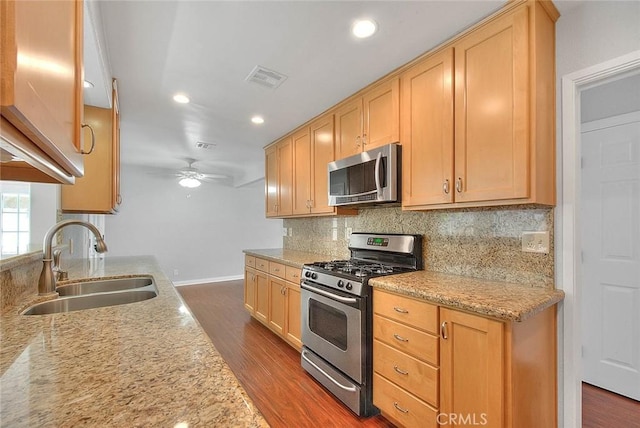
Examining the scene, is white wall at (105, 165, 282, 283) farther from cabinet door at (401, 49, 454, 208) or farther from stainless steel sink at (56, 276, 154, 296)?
cabinet door at (401, 49, 454, 208)

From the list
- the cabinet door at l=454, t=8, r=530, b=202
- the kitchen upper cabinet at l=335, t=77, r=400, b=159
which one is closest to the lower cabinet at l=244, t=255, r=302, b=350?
the kitchen upper cabinet at l=335, t=77, r=400, b=159

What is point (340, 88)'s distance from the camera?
2.41 meters

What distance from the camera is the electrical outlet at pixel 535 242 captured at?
5.25 ft

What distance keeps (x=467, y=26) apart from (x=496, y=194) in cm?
97

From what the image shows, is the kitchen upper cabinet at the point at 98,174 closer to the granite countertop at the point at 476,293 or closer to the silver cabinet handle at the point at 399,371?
the granite countertop at the point at 476,293

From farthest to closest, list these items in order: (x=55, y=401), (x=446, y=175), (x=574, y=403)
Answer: (x=446, y=175)
(x=574, y=403)
(x=55, y=401)

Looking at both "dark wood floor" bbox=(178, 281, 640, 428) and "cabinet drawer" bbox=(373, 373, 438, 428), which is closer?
"cabinet drawer" bbox=(373, 373, 438, 428)

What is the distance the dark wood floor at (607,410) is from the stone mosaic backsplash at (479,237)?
47.1 inches

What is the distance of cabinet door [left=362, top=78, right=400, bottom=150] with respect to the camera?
6.99ft

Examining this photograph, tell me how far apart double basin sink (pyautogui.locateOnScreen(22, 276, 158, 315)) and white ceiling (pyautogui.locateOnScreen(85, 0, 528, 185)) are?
50.0 inches

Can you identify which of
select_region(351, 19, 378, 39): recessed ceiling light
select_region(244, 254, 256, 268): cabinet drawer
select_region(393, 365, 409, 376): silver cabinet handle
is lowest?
select_region(393, 365, 409, 376): silver cabinet handle

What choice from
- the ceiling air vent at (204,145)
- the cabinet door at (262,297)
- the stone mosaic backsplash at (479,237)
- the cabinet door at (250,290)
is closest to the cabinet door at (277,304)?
the cabinet door at (262,297)

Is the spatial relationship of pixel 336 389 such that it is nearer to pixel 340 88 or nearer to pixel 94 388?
pixel 94 388

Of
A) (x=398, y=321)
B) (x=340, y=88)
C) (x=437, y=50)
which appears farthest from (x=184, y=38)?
(x=398, y=321)
